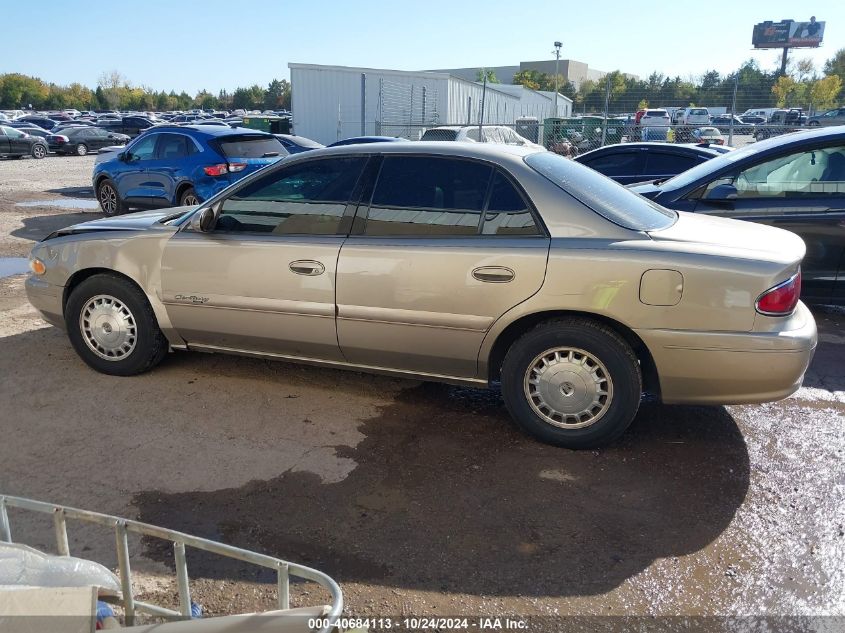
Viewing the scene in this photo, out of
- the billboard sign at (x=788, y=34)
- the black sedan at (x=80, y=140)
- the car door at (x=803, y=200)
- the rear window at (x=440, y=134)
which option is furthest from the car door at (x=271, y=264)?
the billboard sign at (x=788, y=34)

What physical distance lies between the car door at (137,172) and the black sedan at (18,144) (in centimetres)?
1943

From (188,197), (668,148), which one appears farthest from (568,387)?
(188,197)

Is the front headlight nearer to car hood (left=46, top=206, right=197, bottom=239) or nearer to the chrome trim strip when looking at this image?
car hood (left=46, top=206, right=197, bottom=239)

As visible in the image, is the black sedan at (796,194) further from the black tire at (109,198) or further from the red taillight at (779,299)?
the black tire at (109,198)

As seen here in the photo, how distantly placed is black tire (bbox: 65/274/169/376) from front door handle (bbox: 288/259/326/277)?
1.19m

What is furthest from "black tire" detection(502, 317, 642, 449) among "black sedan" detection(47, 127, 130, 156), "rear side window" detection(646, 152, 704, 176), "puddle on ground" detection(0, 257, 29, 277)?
"black sedan" detection(47, 127, 130, 156)

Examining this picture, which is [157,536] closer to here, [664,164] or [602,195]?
[602,195]

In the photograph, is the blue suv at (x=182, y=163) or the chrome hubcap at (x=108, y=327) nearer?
the chrome hubcap at (x=108, y=327)

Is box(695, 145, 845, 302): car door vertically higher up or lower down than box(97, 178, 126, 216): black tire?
higher up

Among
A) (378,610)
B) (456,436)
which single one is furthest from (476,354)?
(378,610)

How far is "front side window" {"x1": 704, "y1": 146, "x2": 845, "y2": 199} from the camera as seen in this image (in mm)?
6184

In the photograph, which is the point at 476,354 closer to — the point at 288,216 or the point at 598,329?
the point at 598,329

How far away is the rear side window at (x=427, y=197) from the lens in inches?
163

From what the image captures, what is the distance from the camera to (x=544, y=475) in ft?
12.3
